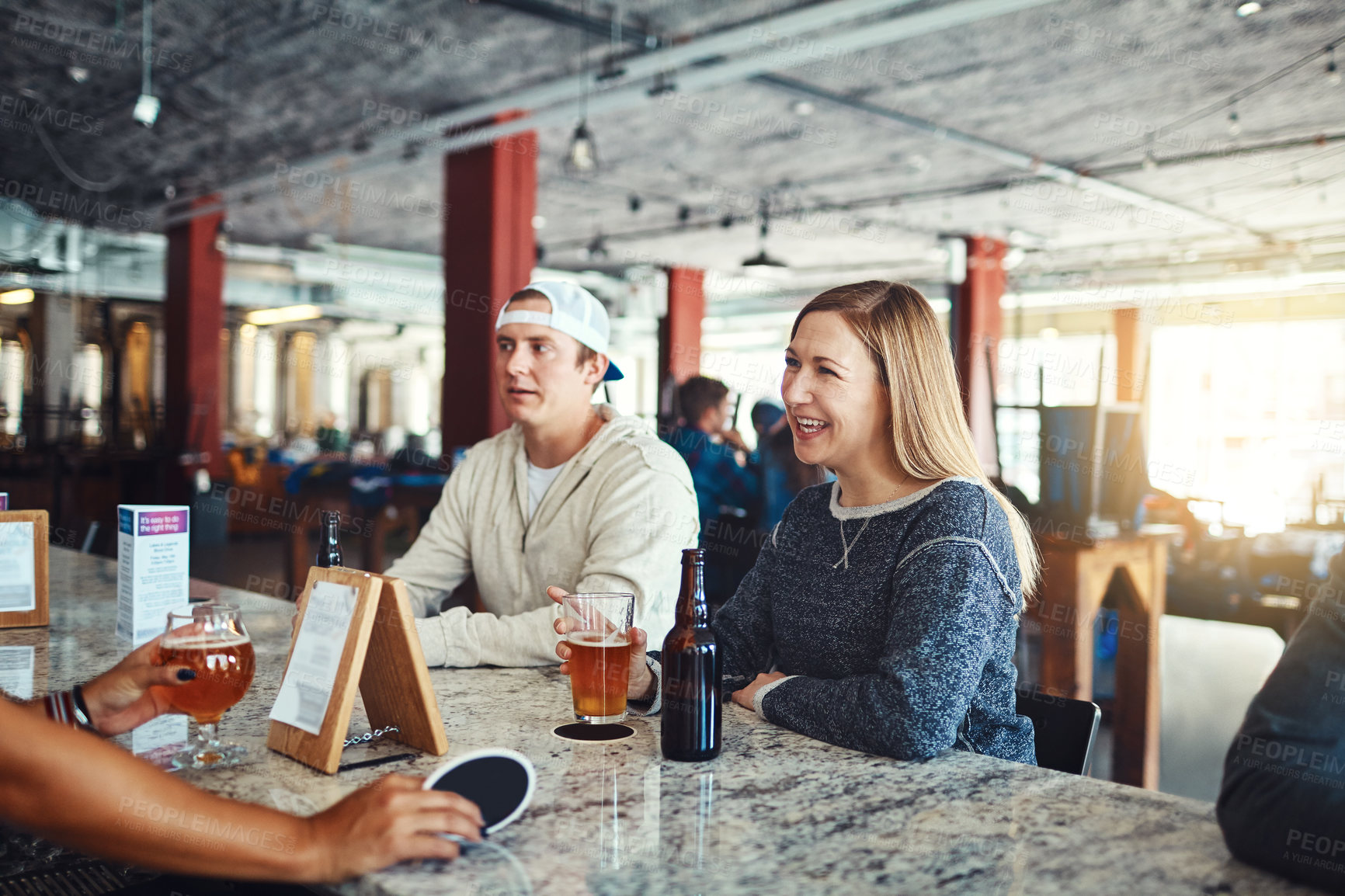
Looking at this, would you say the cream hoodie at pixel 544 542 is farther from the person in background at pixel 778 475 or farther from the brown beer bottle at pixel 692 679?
the person in background at pixel 778 475

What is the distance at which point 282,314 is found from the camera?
1469 cm

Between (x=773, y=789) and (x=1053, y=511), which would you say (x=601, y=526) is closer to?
(x=773, y=789)

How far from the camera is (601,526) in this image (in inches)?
78.0

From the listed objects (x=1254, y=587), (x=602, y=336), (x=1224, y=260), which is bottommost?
(x=1254, y=587)

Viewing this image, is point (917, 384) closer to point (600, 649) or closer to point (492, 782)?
point (600, 649)

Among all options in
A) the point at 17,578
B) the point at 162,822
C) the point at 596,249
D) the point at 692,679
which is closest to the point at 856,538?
the point at 692,679

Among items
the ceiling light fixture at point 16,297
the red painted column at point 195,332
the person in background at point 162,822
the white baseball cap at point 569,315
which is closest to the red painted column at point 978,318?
the red painted column at point 195,332

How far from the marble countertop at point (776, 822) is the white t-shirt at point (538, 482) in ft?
2.69

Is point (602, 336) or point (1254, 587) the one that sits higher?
point (602, 336)

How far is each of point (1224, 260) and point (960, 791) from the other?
501 inches

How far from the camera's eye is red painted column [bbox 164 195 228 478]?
9930 millimetres

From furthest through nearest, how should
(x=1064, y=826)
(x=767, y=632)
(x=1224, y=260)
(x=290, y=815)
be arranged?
(x=1224, y=260), (x=767, y=632), (x=1064, y=826), (x=290, y=815)

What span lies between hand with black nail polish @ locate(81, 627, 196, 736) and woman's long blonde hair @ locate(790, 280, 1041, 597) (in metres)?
1.09

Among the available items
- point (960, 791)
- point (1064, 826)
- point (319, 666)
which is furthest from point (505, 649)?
point (1064, 826)
